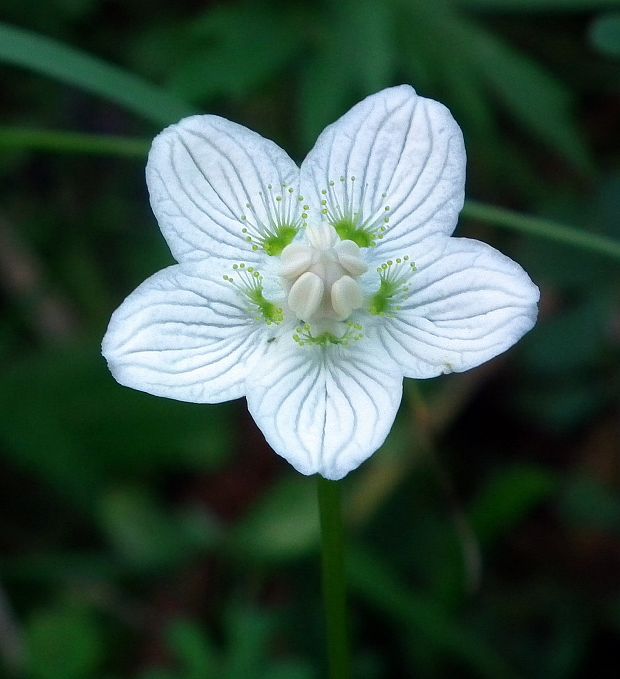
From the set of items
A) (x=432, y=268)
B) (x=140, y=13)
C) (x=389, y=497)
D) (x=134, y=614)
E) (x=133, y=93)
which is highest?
(x=140, y=13)

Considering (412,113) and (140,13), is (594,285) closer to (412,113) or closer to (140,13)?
(412,113)

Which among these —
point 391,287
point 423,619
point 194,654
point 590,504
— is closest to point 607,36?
point 391,287

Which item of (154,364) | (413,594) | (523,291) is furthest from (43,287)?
(523,291)

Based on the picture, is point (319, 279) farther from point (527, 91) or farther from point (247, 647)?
point (527, 91)

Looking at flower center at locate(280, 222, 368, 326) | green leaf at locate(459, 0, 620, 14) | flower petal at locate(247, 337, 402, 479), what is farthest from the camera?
green leaf at locate(459, 0, 620, 14)

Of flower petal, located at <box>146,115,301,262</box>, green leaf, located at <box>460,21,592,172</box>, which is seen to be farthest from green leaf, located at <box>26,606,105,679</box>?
green leaf, located at <box>460,21,592,172</box>

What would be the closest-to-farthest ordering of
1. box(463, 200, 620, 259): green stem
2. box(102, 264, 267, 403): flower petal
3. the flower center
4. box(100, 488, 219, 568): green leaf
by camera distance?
box(102, 264, 267, 403): flower petal → the flower center → box(463, 200, 620, 259): green stem → box(100, 488, 219, 568): green leaf

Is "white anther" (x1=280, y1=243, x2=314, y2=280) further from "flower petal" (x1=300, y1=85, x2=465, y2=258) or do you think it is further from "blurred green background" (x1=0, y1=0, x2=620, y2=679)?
"blurred green background" (x1=0, y1=0, x2=620, y2=679)
